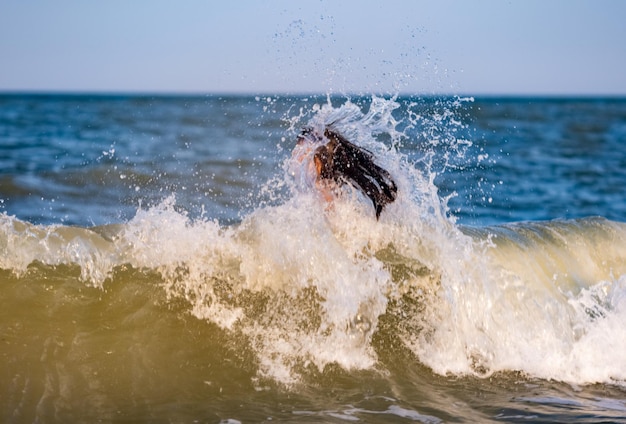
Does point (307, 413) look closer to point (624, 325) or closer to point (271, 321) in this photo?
point (271, 321)

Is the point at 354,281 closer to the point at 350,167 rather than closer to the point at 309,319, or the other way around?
the point at 309,319

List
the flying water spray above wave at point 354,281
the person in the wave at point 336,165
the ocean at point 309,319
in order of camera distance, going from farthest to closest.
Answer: the person in the wave at point 336,165 < the flying water spray above wave at point 354,281 < the ocean at point 309,319

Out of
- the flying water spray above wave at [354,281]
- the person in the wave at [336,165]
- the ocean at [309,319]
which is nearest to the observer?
the ocean at [309,319]

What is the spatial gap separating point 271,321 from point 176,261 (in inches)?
34.7

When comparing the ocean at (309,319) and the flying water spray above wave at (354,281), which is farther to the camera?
the flying water spray above wave at (354,281)

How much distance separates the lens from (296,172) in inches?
233

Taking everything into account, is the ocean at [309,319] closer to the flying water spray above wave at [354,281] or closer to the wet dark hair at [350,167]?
the flying water spray above wave at [354,281]

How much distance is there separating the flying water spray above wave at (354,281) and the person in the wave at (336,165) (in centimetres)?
11

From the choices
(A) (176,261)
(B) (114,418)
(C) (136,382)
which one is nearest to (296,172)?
(A) (176,261)

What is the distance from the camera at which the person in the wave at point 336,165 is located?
5797 millimetres

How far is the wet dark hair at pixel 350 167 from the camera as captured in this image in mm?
5805

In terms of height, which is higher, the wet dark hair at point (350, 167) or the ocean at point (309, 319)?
the wet dark hair at point (350, 167)

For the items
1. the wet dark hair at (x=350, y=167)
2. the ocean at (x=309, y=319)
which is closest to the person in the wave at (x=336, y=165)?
the wet dark hair at (x=350, y=167)

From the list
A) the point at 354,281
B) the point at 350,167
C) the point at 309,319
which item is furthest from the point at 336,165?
the point at 309,319
